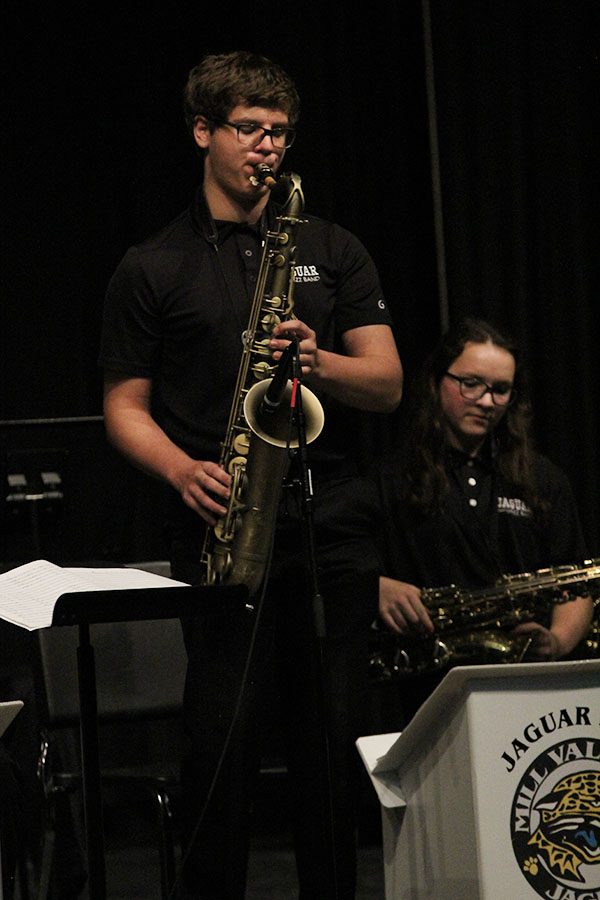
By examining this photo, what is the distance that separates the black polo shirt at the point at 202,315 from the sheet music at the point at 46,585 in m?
0.61

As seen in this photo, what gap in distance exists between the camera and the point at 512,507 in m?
3.97

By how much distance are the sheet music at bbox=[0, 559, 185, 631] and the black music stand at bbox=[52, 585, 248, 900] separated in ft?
0.14

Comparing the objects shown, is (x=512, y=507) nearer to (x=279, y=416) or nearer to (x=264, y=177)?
(x=279, y=416)

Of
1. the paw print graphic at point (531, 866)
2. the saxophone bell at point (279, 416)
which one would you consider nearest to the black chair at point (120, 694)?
the saxophone bell at point (279, 416)

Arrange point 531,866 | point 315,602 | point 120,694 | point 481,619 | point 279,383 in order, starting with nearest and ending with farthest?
point 531,866 < point 315,602 < point 279,383 < point 120,694 < point 481,619

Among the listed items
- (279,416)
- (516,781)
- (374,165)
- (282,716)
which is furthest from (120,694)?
(374,165)

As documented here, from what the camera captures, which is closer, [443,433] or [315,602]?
[315,602]

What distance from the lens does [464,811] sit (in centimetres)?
218

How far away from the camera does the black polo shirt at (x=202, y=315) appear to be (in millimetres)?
3004

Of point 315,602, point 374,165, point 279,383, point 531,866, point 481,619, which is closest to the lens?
point 531,866

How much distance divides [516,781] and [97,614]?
729mm

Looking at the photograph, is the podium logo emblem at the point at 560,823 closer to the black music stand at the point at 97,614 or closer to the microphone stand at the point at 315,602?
the microphone stand at the point at 315,602

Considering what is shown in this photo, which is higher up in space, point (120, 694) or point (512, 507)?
point (512, 507)

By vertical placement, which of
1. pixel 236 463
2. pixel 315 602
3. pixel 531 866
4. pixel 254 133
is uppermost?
pixel 254 133
